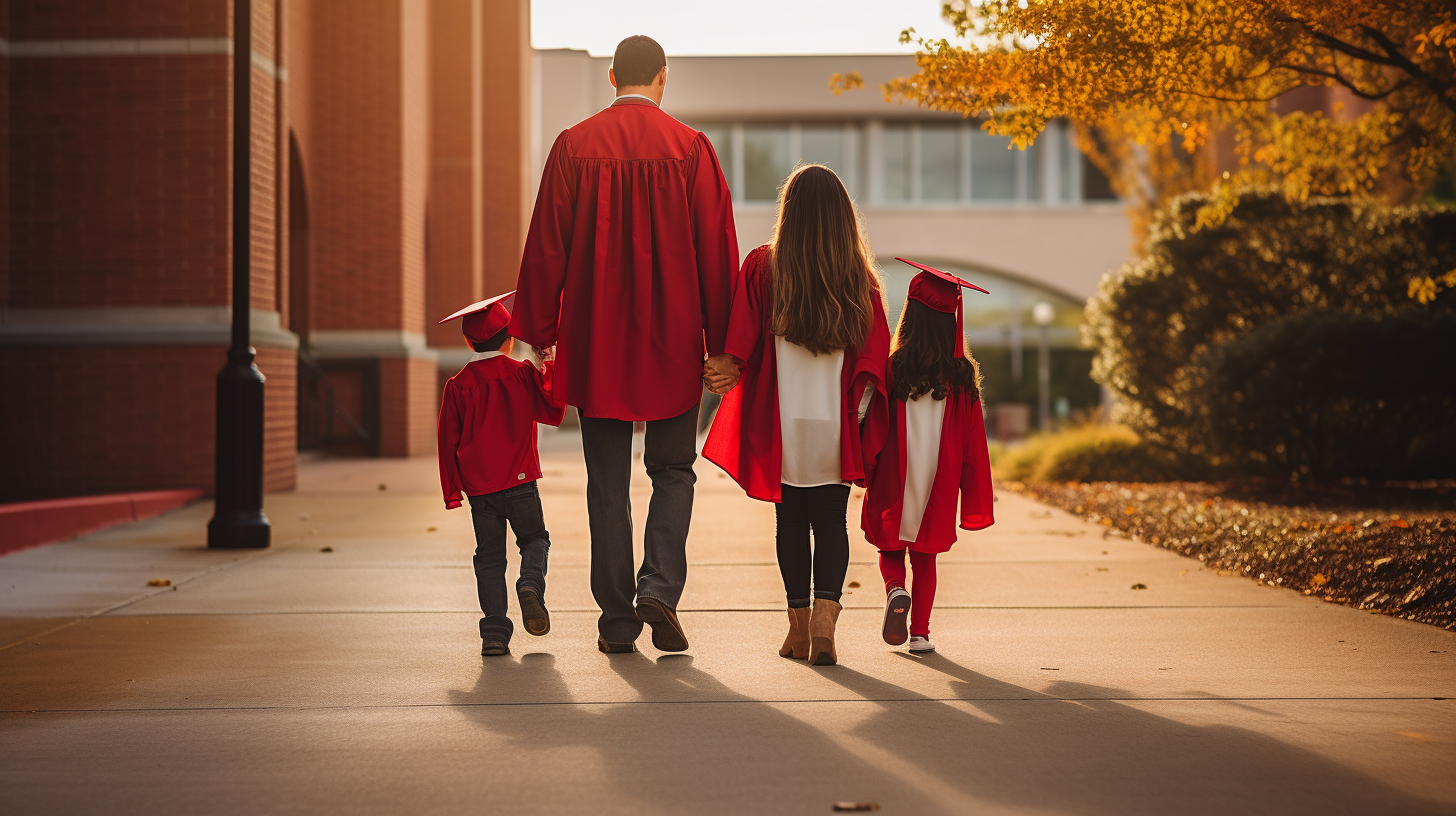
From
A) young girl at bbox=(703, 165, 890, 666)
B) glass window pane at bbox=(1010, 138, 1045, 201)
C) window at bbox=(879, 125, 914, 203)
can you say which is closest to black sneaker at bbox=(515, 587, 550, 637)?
young girl at bbox=(703, 165, 890, 666)

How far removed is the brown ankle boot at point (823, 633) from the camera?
489 centimetres

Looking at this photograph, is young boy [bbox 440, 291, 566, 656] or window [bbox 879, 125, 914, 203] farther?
window [bbox 879, 125, 914, 203]

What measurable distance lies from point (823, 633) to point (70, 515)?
612cm

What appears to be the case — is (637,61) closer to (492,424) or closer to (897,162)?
(492,424)

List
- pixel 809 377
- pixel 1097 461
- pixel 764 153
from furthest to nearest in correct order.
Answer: pixel 764 153
pixel 1097 461
pixel 809 377

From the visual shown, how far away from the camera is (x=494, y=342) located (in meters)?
5.29

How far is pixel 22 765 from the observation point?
3.69 m

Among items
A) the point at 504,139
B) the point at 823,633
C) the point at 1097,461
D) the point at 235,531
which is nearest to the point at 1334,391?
the point at 1097,461

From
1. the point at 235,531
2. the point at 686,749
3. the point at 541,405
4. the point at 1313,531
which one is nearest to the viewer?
the point at 686,749

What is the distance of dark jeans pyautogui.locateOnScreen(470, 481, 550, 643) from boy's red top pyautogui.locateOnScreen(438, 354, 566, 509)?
0.29 feet

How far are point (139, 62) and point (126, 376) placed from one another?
257cm

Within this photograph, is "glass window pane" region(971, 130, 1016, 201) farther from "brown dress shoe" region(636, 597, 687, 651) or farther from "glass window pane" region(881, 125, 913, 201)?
"brown dress shoe" region(636, 597, 687, 651)

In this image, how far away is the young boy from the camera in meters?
5.19

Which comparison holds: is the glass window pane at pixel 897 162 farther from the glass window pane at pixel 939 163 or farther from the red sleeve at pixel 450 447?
the red sleeve at pixel 450 447
